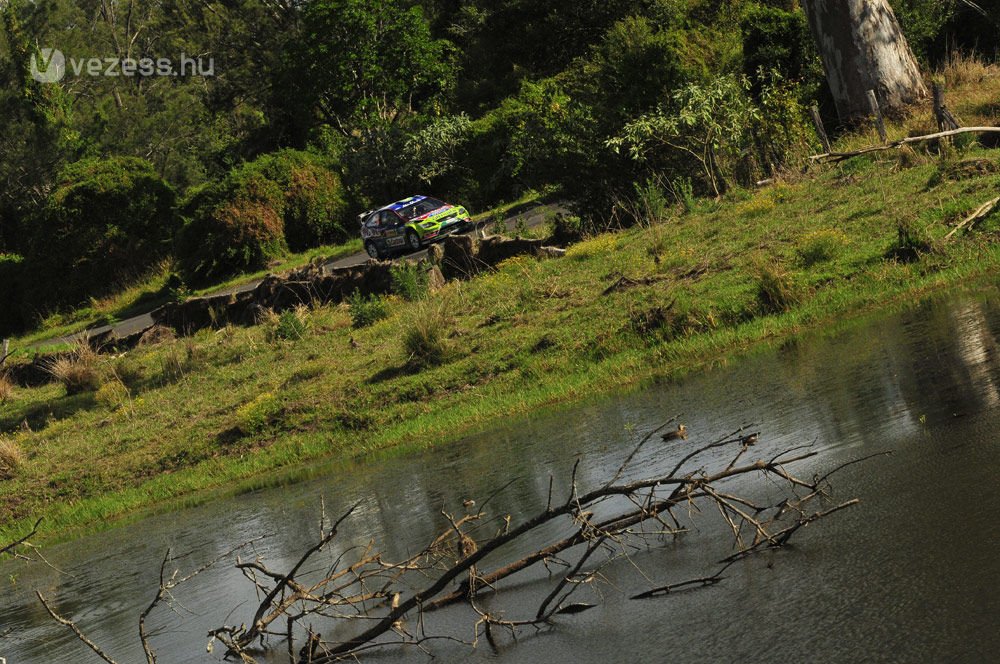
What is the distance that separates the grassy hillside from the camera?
1650 centimetres

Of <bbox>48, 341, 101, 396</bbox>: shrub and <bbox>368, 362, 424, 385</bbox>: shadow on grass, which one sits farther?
<bbox>48, 341, 101, 396</bbox>: shrub

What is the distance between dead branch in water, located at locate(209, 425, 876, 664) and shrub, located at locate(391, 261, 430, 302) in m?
12.6

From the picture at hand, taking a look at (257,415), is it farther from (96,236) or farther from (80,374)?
(96,236)

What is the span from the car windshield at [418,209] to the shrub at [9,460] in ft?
49.1

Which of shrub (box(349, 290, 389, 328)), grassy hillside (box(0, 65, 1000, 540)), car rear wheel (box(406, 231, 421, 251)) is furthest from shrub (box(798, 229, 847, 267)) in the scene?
car rear wheel (box(406, 231, 421, 251))

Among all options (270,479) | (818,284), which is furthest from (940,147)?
(270,479)

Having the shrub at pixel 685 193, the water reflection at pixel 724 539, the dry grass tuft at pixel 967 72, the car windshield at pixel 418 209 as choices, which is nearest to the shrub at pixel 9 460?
the water reflection at pixel 724 539

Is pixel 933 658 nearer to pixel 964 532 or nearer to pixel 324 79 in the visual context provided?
pixel 964 532

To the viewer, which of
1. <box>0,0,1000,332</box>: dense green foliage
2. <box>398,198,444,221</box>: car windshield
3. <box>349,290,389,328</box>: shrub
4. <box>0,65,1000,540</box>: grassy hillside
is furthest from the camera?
<box>398,198,444,221</box>: car windshield

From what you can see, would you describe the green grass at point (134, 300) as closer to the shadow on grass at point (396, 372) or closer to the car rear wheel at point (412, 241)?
the car rear wheel at point (412, 241)

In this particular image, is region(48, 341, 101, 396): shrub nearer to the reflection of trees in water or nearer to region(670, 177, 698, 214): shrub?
region(670, 177, 698, 214): shrub

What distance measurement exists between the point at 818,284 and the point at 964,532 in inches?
396

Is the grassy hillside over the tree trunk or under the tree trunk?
under

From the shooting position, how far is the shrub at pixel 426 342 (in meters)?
18.7
